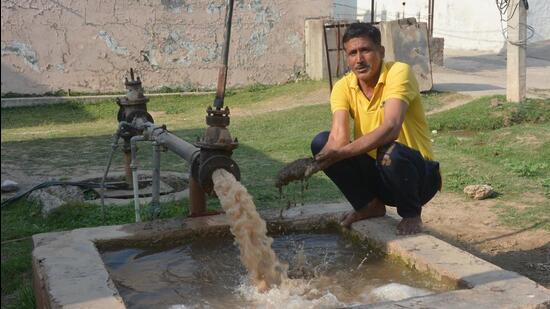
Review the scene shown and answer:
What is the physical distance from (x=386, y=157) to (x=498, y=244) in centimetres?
146

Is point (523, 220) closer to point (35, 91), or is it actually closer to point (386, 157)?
point (386, 157)

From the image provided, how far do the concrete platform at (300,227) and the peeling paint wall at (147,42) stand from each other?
9.17 metres

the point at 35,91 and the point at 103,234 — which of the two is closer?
the point at 103,234

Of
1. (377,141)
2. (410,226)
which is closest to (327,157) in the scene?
(377,141)

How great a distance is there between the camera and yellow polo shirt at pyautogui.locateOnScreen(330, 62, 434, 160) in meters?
3.57

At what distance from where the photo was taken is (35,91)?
1272 cm

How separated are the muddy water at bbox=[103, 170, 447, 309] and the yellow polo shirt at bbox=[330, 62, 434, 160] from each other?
0.62 meters

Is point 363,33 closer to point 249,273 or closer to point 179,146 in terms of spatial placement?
point 179,146

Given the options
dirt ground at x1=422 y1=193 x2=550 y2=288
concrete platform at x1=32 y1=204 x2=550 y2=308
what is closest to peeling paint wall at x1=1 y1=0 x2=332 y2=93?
dirt ground at x1=422 y1=193 x2=550 y2=288

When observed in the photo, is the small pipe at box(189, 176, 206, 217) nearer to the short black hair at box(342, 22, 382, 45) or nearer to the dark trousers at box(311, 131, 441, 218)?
the dark trousers at box(311, 131, 441, 218)

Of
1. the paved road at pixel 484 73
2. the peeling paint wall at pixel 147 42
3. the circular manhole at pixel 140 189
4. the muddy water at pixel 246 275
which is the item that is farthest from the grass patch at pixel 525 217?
the peeling paint wall at pixel 147 42

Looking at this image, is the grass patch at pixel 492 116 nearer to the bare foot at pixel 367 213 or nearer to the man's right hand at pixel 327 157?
the bare foot at pixel 367 213

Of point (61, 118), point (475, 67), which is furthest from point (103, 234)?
point (475, 67)

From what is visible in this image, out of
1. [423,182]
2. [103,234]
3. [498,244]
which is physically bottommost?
[498,244]
